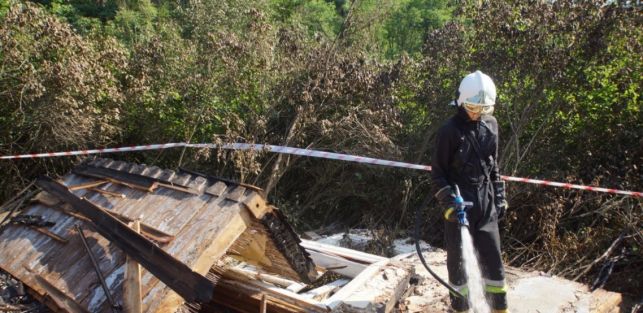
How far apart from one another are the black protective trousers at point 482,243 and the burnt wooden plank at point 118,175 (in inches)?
104

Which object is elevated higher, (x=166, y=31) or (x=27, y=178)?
(x=166, y=31)

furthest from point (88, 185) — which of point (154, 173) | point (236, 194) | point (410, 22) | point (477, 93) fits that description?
point (410, 22)

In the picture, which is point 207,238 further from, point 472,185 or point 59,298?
point 472,185

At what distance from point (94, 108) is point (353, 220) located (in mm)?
3864

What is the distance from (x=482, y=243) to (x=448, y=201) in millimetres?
458

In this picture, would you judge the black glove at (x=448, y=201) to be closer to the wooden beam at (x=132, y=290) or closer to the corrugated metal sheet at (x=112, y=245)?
the corrugated metal sheet at (x=112, y=245)

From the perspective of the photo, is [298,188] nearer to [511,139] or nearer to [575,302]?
[511,139]

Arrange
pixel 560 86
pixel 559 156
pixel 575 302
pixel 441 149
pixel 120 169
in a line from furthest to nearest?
pixel 559 156, pixel 560 86, pixel 120 169, pixel 575 302, pixel 441 149

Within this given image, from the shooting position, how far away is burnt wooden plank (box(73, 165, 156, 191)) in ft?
15.7

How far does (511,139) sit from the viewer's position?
6582 mm

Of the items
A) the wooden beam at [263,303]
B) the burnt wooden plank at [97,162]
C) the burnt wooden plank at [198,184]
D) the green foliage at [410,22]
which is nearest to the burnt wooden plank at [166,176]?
the burnt wooden plank at [198,184]

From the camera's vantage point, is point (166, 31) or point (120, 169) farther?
point (166, 31)

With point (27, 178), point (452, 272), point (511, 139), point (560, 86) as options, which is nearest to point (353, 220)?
point (511, 139)

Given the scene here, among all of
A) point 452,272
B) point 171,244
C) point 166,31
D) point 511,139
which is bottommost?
point 452,272
